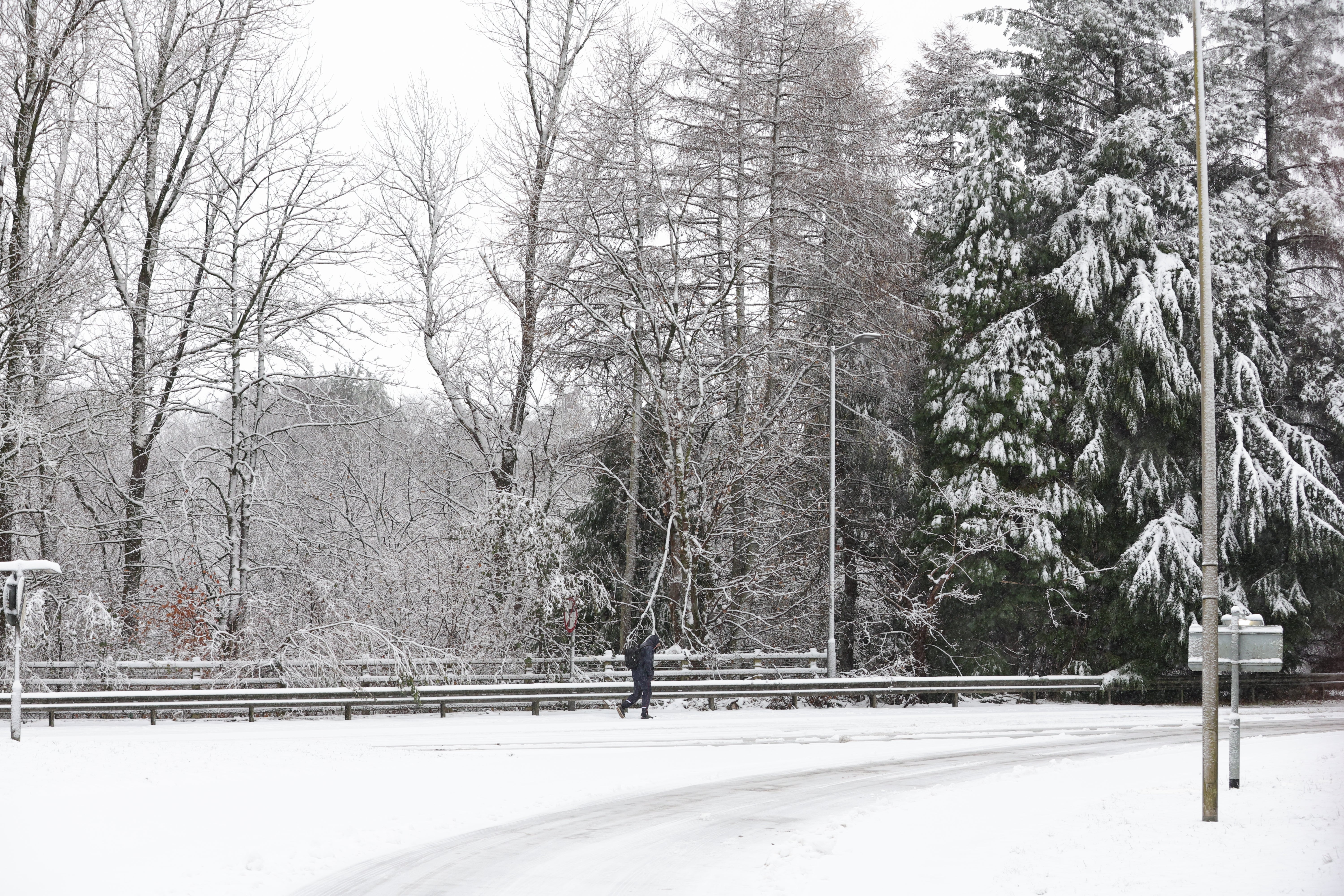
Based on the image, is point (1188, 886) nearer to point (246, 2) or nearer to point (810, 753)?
point (810, 753)

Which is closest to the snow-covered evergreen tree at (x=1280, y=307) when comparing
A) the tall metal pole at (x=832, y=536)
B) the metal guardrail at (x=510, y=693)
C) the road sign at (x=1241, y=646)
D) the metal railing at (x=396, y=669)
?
the metal guardrail at (x=510, y=693)

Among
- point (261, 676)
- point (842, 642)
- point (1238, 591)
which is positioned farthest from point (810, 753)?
point (842, 642)

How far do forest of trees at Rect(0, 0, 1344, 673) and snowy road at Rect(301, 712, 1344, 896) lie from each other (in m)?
10.2

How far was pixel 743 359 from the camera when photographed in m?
29.3

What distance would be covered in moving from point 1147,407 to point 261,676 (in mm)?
22022

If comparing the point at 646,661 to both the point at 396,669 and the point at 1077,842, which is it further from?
the point at 1077,842

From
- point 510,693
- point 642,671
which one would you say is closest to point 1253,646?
point 642,671

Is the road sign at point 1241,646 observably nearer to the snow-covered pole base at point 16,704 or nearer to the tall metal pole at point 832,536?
the tall metal pole at point 832,536

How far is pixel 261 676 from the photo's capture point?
25.5 meters

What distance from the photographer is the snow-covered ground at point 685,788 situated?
917 centimetres

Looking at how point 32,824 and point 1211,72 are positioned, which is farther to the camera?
point 1211,72

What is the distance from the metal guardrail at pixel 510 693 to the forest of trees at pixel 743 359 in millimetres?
1626

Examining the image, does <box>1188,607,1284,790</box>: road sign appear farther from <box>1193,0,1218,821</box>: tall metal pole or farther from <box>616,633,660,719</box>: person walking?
<box>616,633,660,719</box>: person walking

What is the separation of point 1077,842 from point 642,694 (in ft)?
47.9
